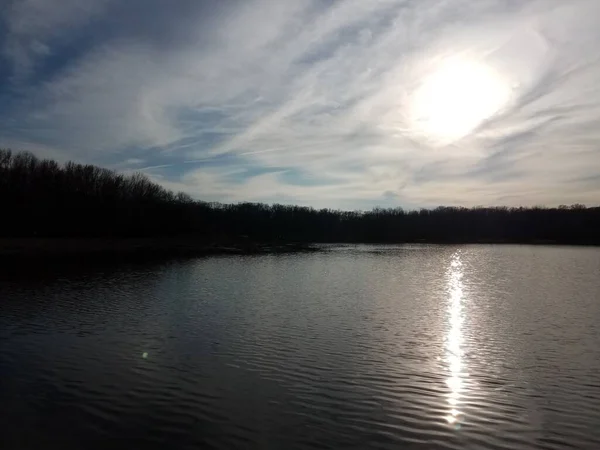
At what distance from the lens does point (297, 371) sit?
11414 millimetres

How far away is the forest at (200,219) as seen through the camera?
70.6m

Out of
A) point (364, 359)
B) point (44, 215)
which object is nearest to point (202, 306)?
point (364, 359)

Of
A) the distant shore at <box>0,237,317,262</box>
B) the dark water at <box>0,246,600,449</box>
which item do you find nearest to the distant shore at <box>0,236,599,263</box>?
the distant shore at <box>0,237,317,262</box>

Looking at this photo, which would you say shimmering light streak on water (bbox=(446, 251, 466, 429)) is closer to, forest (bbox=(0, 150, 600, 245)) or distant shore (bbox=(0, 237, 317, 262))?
distant shore (bbox=(0, 237, 317, 262))

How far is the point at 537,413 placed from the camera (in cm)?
894

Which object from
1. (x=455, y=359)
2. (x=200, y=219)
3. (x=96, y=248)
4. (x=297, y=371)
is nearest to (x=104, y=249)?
(x=96, y=248)

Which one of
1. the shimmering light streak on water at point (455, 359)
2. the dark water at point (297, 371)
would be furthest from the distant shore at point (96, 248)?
the shimmering light streak on water at point (455, 359)

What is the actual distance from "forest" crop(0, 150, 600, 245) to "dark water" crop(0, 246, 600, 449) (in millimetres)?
52617

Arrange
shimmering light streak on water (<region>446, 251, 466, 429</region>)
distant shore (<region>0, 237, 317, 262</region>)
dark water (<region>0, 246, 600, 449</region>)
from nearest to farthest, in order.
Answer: dark water (<region>0, 246, 600, 449</region>) → shimmering light streak on water (<region>446, 251, 466, 429</region>) → distant shore (<region>0, 237, 317, 262</region>)

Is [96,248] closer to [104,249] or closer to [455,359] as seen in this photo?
[104,249]

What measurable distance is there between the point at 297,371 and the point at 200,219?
9822 cm

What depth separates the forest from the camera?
232 feet

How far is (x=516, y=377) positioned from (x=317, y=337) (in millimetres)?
5881

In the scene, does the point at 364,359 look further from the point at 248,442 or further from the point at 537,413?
the point at 248,442
